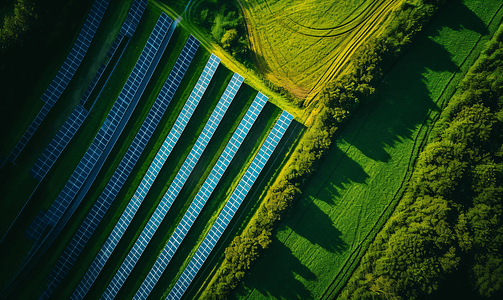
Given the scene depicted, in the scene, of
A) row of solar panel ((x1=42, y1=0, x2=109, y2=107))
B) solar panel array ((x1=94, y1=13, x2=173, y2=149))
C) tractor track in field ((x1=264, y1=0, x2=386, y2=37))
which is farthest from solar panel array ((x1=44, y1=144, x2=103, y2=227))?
tractor track in field ((x1=264, y1=0, x2=386, y2=37))

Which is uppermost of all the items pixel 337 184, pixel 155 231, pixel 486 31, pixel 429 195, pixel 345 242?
pixel 486 31

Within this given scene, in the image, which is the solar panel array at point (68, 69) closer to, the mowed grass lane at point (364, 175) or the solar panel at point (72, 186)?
the solar panel at point (72, 186)

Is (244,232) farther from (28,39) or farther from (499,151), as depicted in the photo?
(28,39)

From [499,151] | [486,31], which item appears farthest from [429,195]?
[486,31]

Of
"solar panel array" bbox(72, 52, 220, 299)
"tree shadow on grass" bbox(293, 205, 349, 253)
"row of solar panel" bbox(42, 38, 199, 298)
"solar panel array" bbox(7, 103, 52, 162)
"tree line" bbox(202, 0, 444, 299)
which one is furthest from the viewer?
"tree shadow on grass" bbox(293, 205, 349, 253)

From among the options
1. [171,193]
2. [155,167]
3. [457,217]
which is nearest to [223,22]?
[155,167]

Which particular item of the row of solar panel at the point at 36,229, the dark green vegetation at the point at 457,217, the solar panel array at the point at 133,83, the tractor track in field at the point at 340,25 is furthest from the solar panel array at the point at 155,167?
the dark green vegetation at the point at 457,217

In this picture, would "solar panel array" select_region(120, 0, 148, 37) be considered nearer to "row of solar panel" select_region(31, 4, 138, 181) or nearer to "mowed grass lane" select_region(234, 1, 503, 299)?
"row of solar panel" select_region(31, 4, 138, 181)
